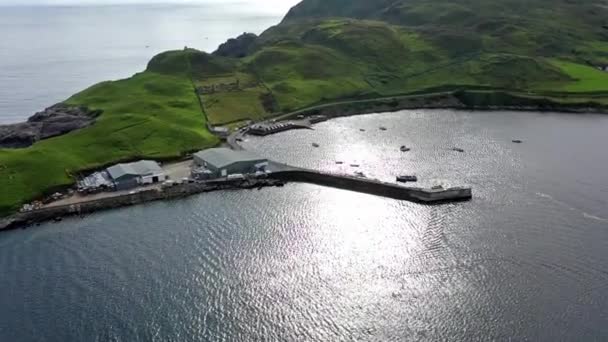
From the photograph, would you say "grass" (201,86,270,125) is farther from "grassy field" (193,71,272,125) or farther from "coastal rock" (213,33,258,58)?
"coastal rock" (213,33,258,58)

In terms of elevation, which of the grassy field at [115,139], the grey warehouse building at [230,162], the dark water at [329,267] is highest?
the grassy field at [115,139]

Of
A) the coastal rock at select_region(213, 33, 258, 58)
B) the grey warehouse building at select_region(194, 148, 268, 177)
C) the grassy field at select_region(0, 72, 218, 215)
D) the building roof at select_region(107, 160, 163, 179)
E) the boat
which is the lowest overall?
the boat

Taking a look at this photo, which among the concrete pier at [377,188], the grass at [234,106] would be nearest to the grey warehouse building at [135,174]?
the concrete pier at [377,188]

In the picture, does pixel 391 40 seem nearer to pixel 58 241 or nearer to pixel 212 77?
pixel 212 77

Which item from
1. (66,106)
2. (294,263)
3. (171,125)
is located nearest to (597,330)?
(294,263)

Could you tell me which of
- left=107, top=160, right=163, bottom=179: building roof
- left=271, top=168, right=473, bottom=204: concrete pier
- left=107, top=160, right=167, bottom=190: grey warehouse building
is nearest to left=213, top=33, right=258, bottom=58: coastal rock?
left=107, top=160, right=163, bottom=179: building roof

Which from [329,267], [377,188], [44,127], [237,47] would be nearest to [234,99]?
[44,127]

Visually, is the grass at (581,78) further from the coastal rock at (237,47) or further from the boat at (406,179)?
the coastal rock at (237,47)
